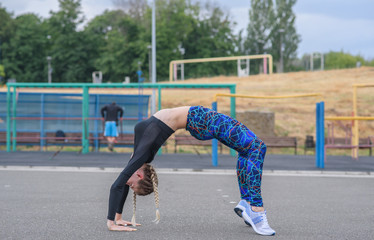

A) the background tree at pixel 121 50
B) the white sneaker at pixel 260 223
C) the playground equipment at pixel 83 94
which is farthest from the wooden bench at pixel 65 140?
the background tree at pixel 121 50

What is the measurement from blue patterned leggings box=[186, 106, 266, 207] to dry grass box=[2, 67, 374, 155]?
61.4 ft

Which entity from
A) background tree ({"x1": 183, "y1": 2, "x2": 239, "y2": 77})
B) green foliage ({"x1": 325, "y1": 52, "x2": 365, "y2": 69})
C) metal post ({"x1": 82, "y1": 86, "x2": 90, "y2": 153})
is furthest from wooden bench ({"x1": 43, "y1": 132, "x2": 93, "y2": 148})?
green foliage ({"x1": 325, "y1": 52, "x2": 365, "y2": 69})

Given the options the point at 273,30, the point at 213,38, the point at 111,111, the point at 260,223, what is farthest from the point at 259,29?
the point at 260,223

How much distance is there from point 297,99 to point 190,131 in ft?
94.0

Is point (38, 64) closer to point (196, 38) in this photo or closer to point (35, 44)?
point (35, 44)

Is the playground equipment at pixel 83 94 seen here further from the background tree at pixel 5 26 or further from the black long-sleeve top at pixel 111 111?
the background tree at pixel 5 26

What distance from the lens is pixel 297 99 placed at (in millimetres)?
32812

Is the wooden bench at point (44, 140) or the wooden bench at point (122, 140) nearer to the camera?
the wooden bench at point (122, 140)

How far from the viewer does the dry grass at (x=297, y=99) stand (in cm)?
2583

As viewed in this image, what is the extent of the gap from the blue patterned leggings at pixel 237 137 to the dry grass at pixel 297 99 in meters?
18.7

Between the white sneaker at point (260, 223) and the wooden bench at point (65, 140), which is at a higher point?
the wooden bench at point (65, 140)

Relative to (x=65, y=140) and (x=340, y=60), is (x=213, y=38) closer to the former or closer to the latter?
(x=340, y=60)

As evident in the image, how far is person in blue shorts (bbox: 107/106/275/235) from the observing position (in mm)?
4891

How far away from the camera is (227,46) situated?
2420 inches
